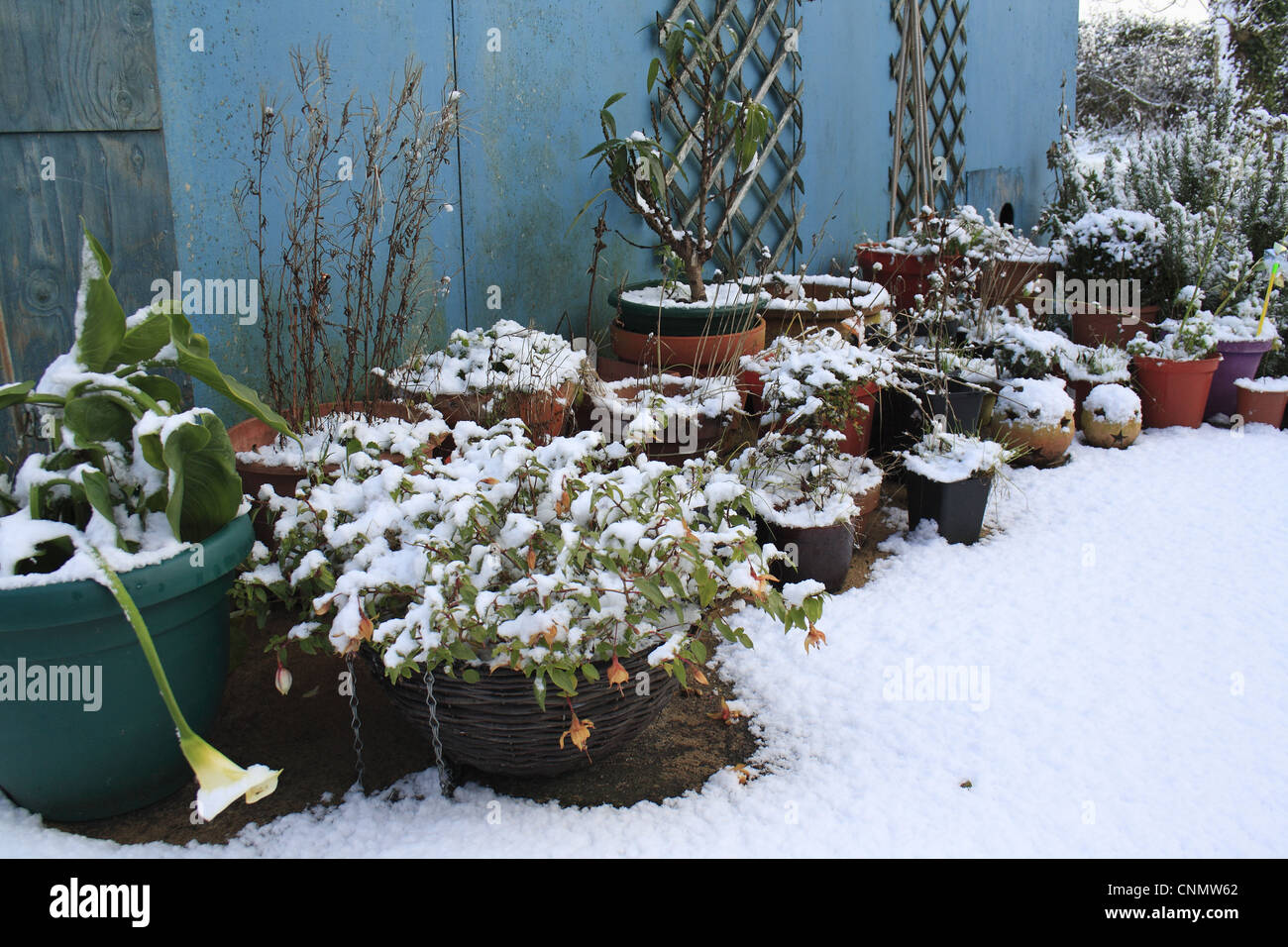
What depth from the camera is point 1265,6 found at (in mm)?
8305

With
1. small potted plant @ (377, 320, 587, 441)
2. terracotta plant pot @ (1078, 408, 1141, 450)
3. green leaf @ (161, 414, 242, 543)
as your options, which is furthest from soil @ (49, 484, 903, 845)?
terracotta plant pot @ (1078, 408, 1141, 450)

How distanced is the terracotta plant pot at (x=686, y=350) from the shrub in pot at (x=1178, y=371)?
1.79 metres

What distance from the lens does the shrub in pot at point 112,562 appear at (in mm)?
1440

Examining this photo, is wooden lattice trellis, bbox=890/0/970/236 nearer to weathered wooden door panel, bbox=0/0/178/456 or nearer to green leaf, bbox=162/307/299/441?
weathered wooden door panel, bbox=0/0/178/456

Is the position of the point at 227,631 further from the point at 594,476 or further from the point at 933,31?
the point at 933,31

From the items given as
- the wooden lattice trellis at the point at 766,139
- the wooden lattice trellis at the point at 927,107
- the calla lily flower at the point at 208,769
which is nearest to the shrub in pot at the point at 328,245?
the calla lily flower at the point at 208,769

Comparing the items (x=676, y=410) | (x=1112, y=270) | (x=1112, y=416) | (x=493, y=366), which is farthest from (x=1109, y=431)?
(x=493, y=366)

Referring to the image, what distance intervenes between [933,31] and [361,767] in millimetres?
4808

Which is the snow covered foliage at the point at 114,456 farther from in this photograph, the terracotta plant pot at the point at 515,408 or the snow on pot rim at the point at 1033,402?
the snow on pot rim at the point at 1033,402

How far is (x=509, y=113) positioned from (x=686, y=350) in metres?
0.85

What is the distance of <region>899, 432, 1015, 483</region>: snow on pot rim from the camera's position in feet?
8.94

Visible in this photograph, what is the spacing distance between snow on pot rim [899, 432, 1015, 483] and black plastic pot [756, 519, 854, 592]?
405 mm

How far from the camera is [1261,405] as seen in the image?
3826mm
